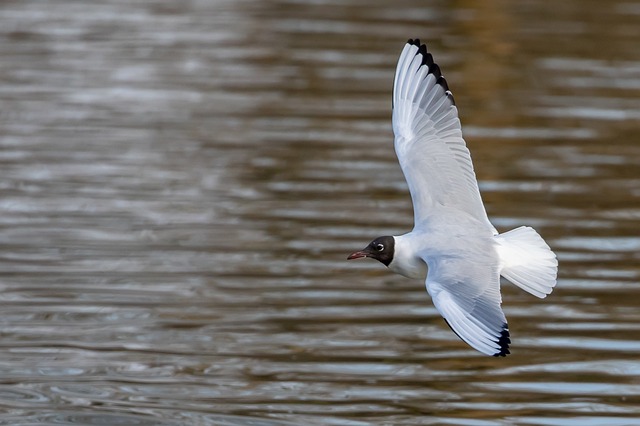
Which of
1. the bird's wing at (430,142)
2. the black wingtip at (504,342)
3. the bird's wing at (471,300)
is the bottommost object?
the black wingtip at (504,342)

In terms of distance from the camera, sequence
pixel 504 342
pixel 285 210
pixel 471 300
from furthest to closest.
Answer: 1. pixel 285 210
2. pixel 471 300
3. pixel 504 342

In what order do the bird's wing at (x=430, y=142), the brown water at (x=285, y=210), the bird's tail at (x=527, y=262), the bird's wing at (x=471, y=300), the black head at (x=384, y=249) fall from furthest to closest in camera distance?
the brown water at (x=285, y=210), the bird's wing at (x=430, y=142), the black head at (x=384, y=249), the bird's tail at (x=527, y=262), the bird's wing at (x=471, y=300)

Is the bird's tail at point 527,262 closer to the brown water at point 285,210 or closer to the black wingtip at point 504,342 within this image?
the black wingtip at point 504,342

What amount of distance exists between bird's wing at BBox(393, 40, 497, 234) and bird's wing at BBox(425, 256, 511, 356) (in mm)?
634

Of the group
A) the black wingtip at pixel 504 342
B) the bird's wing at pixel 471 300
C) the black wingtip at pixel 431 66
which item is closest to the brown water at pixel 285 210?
the bird's wing at pixel 471 300

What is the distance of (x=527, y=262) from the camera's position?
6.77 m

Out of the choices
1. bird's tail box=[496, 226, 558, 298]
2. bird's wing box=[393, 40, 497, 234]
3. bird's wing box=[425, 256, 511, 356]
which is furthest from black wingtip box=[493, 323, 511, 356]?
bird's wing box=[393, 40, 497, 234]

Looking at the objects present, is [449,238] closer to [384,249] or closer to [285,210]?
[384,249]

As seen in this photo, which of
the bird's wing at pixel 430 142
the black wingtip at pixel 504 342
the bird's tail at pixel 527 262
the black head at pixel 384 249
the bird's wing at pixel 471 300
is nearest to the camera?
the black wingtip at pixel 504 342

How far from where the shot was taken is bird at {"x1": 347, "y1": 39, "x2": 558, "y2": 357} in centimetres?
611

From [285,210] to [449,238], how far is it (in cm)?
410

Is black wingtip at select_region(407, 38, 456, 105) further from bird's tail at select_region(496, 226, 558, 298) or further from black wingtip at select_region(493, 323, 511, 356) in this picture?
black wingtip at select_region(493, 323, 511, 356)

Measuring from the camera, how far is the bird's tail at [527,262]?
6652 millimetres

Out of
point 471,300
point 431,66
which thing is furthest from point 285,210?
point 471,300
